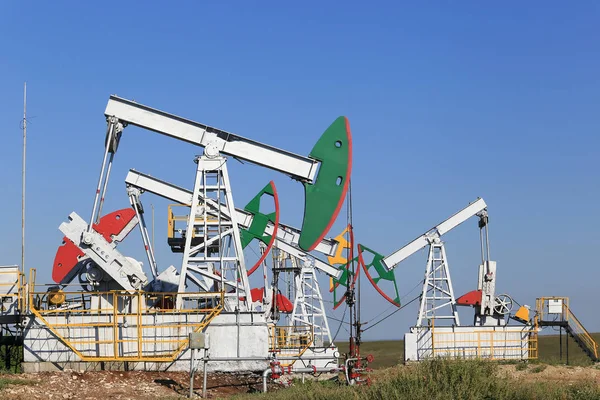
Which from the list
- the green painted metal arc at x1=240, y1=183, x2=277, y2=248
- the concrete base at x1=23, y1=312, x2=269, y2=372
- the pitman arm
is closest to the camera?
the concrete base at x1=23, y1=312, x2=269, y2=372

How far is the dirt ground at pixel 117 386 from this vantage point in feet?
51.5

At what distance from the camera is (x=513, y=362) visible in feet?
77.9

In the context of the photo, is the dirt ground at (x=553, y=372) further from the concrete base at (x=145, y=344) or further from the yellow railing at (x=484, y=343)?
the concrete base at (x=145, y=344)

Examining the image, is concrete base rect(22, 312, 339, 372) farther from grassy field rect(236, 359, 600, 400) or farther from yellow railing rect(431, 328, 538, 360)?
yellow railing rect(431, 328, 538, 360)

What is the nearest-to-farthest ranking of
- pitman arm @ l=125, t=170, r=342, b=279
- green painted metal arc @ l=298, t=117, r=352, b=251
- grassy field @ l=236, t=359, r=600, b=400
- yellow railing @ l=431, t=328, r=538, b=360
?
grassy field @ l=236, t=359, r=600, b=400, green painted metal arc @ l=298, t=117, r=352, b=251, pitman arm @ l=125, t=170, r=342, b=279, yellow railing @ l=431, t=328, r=538, b=360

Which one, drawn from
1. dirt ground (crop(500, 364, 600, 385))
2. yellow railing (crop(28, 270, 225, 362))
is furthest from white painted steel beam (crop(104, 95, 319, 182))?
dirt ground (crop(500, 364, 600, 385))

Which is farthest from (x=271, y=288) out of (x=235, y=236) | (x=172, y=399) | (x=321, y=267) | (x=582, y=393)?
(x=582, y=393)

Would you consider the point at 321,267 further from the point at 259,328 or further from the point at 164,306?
the point at 259,328

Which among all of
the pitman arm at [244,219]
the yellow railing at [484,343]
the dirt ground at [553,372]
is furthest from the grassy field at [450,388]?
the yellow railing at [484,343]

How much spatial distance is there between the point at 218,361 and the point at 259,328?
40.5 inches

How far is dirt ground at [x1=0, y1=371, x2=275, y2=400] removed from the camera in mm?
15688

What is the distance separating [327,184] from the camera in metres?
19.0

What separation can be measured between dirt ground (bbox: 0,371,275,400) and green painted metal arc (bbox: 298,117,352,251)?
10.5 feet

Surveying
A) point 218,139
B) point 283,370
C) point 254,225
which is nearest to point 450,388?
point 283,370
